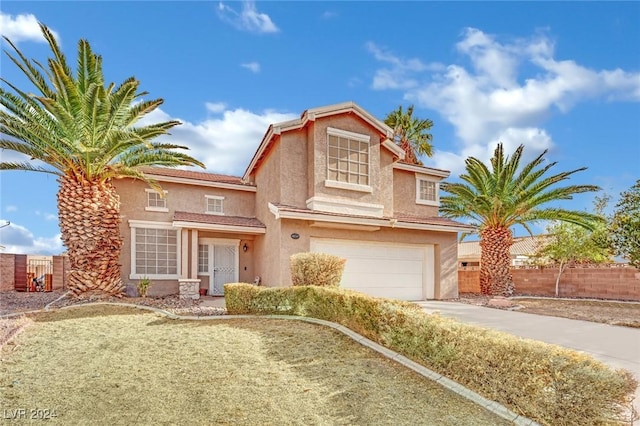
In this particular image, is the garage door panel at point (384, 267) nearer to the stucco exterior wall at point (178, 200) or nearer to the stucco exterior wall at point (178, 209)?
the stucco exterior wall at point (178, 209)

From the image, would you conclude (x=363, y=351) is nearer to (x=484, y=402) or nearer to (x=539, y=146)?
(x=484, y=402)

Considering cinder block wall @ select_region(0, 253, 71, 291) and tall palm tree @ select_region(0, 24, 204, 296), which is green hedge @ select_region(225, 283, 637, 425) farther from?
cinder block wall @ select_region(0, 253, 71, 291)

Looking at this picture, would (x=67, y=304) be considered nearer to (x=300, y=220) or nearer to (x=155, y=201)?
(x=155, y=201)

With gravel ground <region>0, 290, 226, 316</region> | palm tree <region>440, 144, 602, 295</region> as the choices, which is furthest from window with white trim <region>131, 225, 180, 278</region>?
palm tree <region>440, 144, 602, 295</region>

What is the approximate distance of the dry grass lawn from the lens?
16.4 ft

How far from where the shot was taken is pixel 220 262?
60.5 ft

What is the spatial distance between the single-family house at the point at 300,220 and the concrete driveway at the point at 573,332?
3.86 metres

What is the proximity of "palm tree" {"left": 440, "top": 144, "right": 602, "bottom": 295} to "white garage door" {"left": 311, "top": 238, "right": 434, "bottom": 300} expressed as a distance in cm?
518

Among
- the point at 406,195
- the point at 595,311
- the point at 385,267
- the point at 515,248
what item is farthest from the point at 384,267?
the point at 515,248

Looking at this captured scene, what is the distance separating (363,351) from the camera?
7.18m

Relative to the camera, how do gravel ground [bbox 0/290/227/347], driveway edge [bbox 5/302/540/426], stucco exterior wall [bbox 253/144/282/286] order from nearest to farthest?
1. driveway edge [bbox 5/302/540/426]
2. gravel ground [bbox 0/290/227/347]
3. stucco exterior wall [bbox 253/144/282/286]

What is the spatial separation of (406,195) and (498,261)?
6.82m

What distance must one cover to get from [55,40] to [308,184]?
10.4 metres

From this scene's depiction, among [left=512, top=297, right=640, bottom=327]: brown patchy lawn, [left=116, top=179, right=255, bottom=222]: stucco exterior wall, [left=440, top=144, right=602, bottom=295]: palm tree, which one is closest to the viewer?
[left=512, top=297, right=640, bottom=327]: brown patchy lawn
